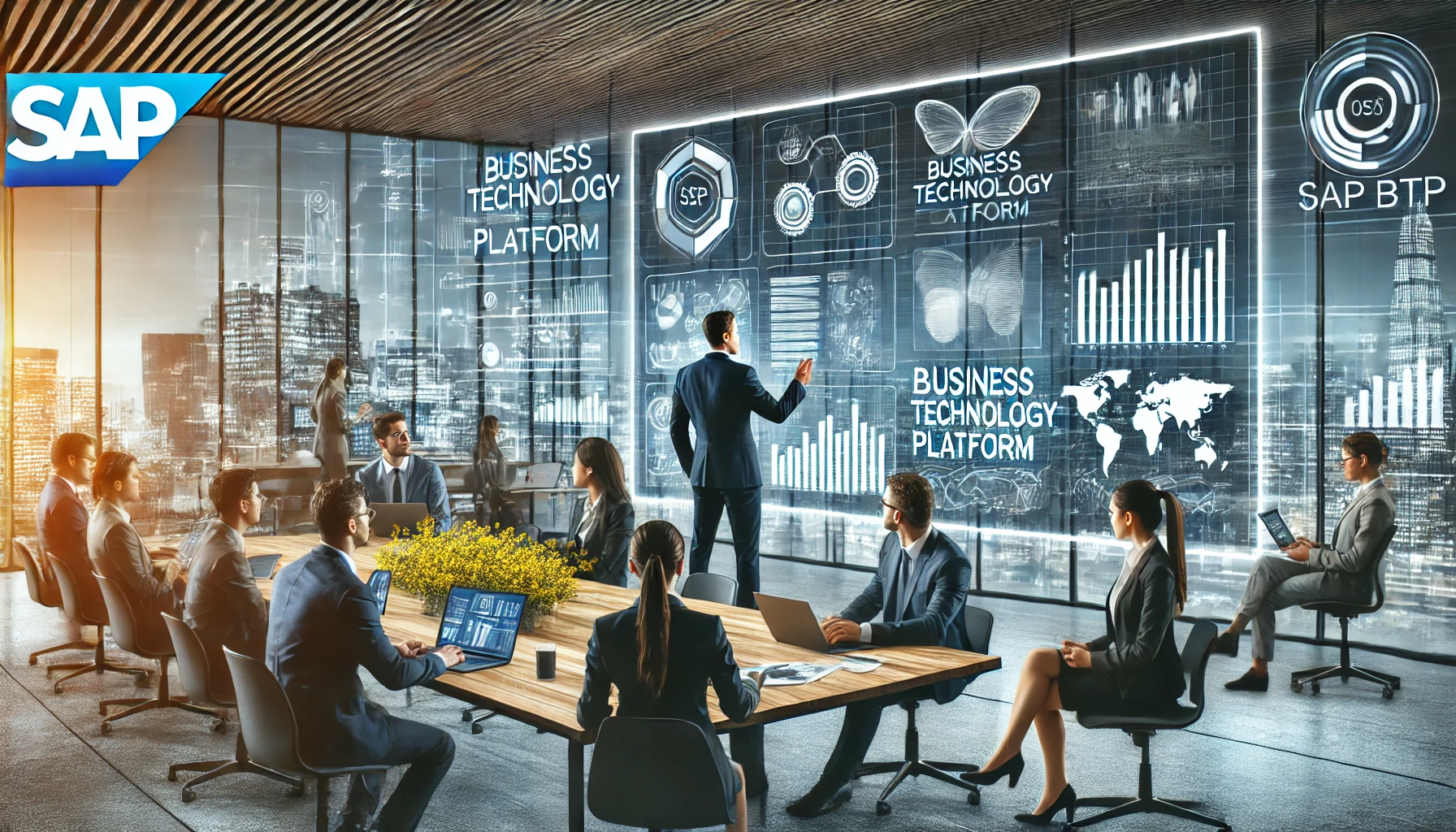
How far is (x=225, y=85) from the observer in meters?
10.0

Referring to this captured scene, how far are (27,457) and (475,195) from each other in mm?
4793

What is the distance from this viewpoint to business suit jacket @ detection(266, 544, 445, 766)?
3395 millimetres

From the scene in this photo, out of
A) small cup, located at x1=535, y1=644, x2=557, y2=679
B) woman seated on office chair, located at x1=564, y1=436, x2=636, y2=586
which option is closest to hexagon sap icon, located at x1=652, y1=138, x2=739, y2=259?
woman seated on office chair, located at x1=564, y1=436, x2=636, y2=586

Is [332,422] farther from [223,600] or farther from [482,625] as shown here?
[482,625]

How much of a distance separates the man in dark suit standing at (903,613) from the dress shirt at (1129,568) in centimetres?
51

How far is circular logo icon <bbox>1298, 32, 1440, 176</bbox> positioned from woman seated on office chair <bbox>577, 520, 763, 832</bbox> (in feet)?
19.3

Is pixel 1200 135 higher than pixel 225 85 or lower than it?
lower

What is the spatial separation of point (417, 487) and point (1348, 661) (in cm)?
518

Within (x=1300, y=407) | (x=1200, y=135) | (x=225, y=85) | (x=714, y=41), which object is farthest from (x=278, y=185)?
(x=1300, y=407)

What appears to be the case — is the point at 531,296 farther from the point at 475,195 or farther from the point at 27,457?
the point at 27,457

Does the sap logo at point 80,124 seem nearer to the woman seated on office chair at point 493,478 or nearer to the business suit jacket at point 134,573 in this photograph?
the business suit jacket at point 134,573

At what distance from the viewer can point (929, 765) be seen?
4.48 metres

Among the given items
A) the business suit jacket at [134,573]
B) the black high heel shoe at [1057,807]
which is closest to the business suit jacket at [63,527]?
the business suit jacket at [134,573]

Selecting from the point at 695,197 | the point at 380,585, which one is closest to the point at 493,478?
the point at 695,197
